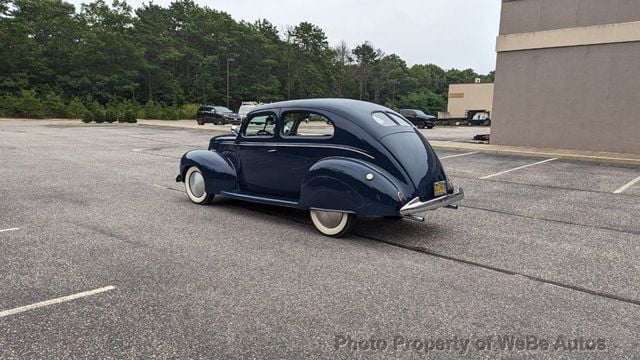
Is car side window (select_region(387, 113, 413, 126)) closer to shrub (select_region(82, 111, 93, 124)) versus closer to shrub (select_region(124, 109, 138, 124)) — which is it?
shrub (select_region(124, 109, 138, 124))

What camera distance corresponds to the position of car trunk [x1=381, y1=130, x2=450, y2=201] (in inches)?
208

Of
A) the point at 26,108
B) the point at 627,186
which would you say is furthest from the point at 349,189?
the point at 26,108

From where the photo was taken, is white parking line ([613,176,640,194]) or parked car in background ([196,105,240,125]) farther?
parked car in background ([196,105,240,125])

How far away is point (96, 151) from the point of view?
48.0ft

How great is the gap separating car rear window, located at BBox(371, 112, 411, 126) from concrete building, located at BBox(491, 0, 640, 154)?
12.6 meters

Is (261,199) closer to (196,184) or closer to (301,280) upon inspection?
(196,184)

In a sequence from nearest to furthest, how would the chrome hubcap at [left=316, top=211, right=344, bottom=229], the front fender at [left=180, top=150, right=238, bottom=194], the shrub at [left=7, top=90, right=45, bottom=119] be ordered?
the chrome hubcap at [left=316, top=211, right=344, bottom=229]
the front fender at [left=180, top=150, right=238, bottom=194]
the shrub at [left=7, top=90, right=45, bottom=119]

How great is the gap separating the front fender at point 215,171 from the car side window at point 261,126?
58cm

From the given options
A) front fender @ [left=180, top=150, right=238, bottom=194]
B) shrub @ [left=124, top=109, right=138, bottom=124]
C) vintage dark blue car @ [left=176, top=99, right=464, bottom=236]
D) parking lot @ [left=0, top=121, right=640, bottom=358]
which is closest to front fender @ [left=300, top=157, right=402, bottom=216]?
vintage dark blue car @ [left=176, top=99, right=464, bottom=236]

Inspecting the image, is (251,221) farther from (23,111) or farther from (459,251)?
(23,111)

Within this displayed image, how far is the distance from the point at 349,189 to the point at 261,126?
6.59 feet

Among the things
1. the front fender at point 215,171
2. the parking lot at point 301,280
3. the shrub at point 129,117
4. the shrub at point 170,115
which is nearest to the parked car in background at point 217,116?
the shrub at point 129,117

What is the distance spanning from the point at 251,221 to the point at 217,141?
5.82ft

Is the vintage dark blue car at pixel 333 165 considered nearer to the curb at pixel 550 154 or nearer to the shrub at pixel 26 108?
the curb at pixel 550 154
